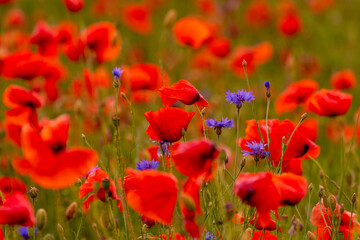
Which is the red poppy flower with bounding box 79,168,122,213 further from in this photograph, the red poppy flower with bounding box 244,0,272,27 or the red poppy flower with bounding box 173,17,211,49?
the red poppy flower with bounding box 244,0,272,27

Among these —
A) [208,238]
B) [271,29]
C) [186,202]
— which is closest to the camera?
[186,202]

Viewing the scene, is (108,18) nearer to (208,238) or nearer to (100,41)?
(100,41)

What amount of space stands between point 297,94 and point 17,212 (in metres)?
1.24

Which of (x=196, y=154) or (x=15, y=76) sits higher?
(x=196, y=154)

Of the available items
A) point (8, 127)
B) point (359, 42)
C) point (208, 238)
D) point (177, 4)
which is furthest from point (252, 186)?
point (177, 4)

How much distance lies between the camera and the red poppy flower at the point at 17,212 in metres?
1.02

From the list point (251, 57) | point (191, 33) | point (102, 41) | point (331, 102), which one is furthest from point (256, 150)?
point (251, 57)

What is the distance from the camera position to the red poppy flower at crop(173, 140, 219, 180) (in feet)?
3.22

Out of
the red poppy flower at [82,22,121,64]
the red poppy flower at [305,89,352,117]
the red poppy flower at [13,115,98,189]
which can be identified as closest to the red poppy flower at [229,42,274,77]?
the red poppy flower at [82,22,121,64]

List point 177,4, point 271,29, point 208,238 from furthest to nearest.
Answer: point 177,4, point 271,29, point 208,238

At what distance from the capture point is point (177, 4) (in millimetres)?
5520

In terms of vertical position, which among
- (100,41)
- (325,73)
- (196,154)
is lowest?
(325,73)

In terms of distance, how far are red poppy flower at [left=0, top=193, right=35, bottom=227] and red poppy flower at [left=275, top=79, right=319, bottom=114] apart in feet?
3.91

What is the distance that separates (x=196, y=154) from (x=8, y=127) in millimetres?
1209
